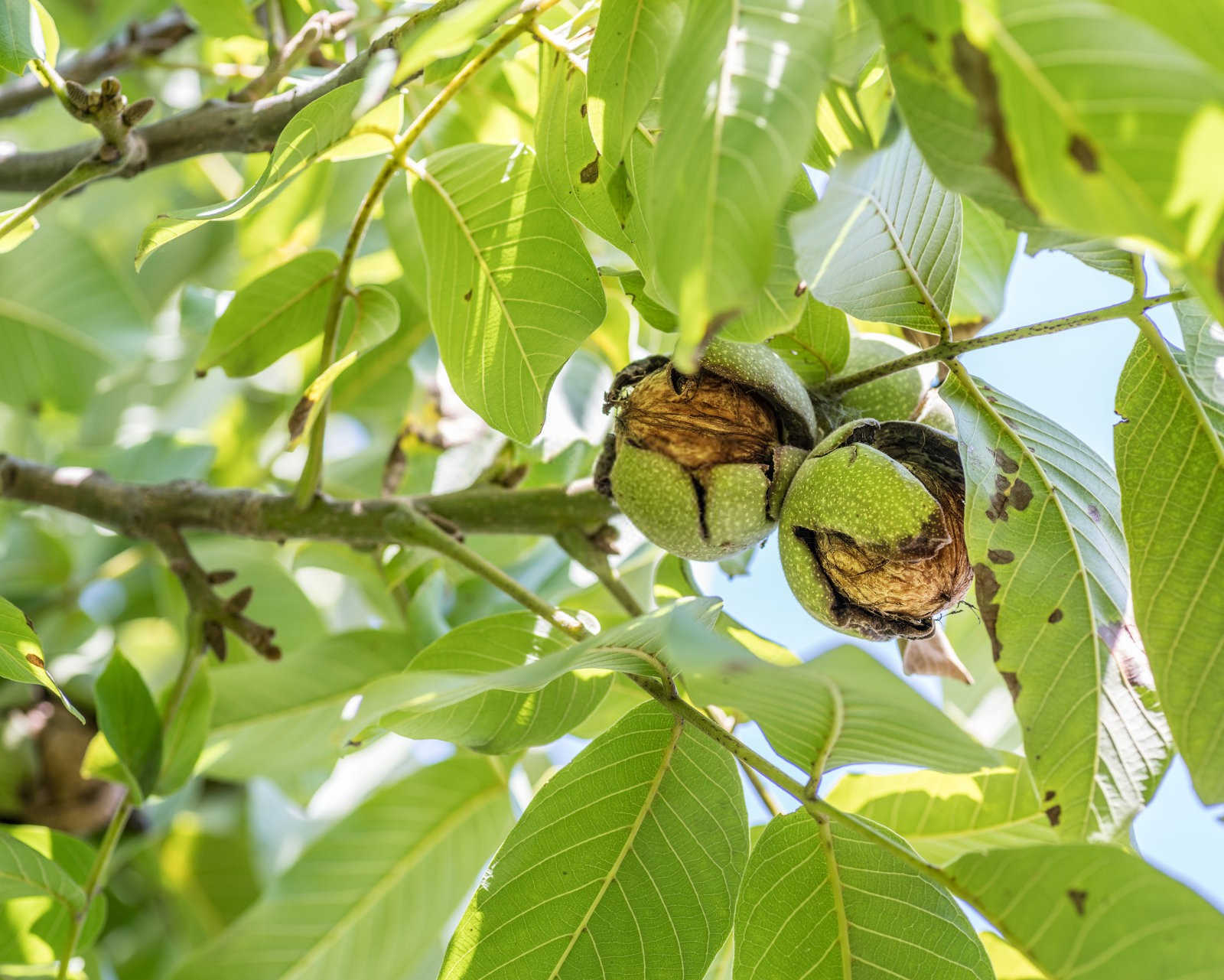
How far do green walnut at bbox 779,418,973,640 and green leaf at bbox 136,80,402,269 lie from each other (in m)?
0.52

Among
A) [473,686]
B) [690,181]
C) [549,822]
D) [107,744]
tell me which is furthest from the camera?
[107,744]

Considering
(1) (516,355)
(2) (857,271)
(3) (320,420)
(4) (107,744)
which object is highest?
(2) (857,271)

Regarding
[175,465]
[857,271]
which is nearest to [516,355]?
[857,271]

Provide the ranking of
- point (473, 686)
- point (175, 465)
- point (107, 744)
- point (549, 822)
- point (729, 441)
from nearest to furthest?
point (473, 686), point (549, 822), point (729, 441), point (107, 744), point (175, 465)

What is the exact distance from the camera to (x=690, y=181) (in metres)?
0.57

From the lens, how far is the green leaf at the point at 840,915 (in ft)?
2.69

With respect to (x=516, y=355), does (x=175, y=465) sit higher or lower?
lower

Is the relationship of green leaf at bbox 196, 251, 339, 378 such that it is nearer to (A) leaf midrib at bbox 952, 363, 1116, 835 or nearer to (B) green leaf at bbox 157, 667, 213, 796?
(B) green leaf at bbox 157, 667, 213, 796

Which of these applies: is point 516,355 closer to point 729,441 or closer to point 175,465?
point 729,441

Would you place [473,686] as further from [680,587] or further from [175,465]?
[175,465]

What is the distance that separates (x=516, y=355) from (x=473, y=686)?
358 mm

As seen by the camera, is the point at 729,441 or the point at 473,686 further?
the point at 729,441

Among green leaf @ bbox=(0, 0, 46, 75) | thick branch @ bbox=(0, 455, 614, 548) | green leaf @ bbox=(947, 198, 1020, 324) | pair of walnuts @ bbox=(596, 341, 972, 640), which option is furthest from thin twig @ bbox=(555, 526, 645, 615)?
green leaf @ bbox=(0, 0, 46, 75)

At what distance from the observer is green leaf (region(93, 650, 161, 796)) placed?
1.12 metres
